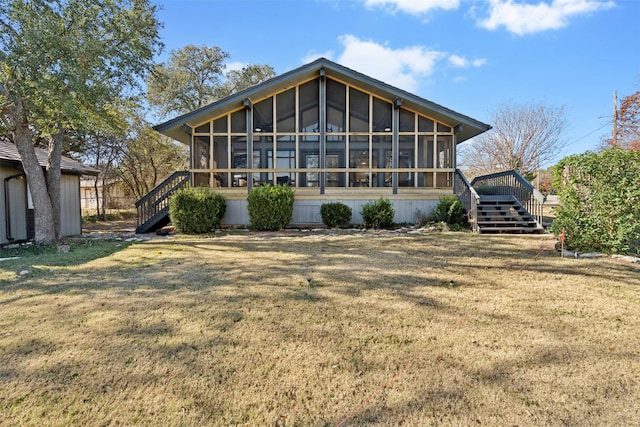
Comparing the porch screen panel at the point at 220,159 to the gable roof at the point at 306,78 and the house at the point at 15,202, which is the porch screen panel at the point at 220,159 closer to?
the gable roof at the point at 306,78

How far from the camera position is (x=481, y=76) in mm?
21047

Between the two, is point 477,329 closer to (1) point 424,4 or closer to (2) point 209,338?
(2) point 209,338

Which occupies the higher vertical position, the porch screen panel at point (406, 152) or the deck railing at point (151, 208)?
the porch screen panel at point (406, 152)

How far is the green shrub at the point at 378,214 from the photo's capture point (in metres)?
10.6

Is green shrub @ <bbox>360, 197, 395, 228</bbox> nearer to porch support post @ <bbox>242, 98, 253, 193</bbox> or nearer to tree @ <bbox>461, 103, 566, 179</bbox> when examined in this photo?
porch support post @ <bbox>242, 98, 253, 193</bbox>

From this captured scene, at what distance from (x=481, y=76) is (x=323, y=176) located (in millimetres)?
15363

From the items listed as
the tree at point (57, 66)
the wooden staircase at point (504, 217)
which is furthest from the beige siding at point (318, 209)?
the tree at point (57, 66)

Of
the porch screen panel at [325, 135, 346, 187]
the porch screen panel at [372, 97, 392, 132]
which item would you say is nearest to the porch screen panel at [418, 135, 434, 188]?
the porch screen panel at [372, 97, 392, 132]

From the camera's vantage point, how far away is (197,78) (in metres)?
23.9

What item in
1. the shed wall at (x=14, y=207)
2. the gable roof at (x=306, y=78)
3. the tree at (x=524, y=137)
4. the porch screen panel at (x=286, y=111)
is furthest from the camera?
the tree at (x=524, y=137)

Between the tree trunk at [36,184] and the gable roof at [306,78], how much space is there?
3408mm

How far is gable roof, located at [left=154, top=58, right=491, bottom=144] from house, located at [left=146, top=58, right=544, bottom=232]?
0.08 meters

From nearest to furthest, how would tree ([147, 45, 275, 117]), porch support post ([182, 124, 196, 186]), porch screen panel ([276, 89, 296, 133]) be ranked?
1. porch support post ([182, 124, 196, 186])
2. porch screen panel ([276, 89, 296, 133])
3. tree ([147, 45, 275, 117])

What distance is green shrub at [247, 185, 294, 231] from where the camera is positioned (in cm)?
1017
